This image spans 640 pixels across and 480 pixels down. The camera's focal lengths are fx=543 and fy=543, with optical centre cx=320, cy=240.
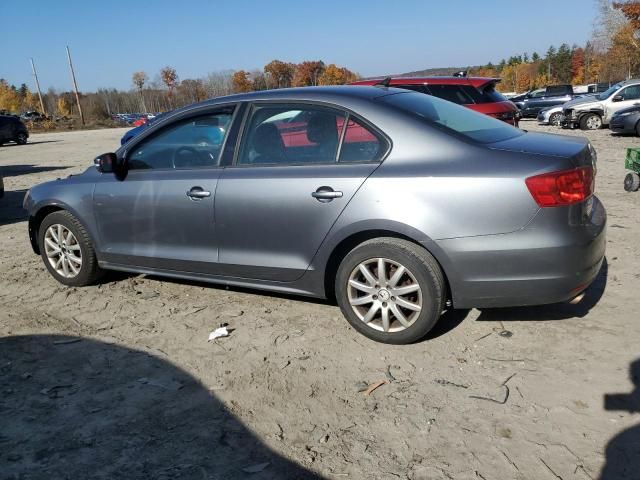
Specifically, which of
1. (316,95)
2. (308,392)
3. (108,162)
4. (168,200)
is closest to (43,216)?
(108,162)

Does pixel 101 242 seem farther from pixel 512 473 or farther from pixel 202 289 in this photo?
pixel 512 473

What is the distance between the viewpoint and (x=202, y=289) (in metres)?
4.91

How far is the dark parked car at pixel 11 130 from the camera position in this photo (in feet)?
93.6

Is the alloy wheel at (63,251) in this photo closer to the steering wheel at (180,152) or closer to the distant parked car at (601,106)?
the steering wheel at (180,152)

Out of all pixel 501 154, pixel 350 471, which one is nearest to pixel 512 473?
pixel 350 471

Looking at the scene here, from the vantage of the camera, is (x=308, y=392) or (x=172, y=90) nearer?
(x=308, y=392)

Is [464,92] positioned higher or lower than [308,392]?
higher

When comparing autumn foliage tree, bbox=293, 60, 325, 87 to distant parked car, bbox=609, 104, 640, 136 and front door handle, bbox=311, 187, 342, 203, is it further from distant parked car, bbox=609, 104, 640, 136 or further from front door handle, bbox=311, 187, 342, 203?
front door handle, bbox=311, 187, 342, 203

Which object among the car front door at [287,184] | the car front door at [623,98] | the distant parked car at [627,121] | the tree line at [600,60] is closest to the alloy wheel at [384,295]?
the car front door at [287,184]

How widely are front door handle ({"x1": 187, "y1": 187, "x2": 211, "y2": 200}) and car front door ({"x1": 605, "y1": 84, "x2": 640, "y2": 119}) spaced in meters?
18.1

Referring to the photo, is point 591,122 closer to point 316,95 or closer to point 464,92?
point 464,92

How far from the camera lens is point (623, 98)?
18.3 meters

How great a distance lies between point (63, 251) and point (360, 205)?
307cm

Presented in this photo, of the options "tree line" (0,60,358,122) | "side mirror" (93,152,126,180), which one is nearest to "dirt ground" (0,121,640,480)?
"side mirror" (93,152,126,180)
